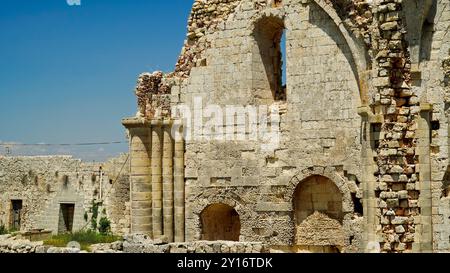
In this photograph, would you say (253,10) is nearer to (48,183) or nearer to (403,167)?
(403,167)

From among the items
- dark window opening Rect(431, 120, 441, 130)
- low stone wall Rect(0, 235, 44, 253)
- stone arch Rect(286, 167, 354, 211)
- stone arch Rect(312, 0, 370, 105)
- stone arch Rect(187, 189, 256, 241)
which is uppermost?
stone arch Rect(312, 0, 370, 105)

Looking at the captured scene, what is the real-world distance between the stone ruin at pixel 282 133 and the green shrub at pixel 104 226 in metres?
7.25

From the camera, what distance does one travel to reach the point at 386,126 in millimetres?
13016

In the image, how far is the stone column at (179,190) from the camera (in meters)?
20.4

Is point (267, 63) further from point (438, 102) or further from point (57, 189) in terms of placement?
point (57, 189)

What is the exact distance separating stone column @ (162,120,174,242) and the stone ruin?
25 millimetres

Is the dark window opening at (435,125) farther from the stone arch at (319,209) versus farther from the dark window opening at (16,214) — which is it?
the dark window opening at (16,214)

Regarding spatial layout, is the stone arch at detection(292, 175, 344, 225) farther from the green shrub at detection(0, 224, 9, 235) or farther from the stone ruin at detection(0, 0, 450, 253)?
the green shrub at detection(0, 224, 9, 235)

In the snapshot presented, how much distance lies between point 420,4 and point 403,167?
13.9ft

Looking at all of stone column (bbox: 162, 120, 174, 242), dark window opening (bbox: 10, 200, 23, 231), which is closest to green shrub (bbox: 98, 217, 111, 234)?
dark window opening (bbox: 10, 200, 23, 231)

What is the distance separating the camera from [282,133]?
19.1m

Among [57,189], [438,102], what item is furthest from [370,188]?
[57,189]

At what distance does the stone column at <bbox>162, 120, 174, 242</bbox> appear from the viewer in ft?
67.2
